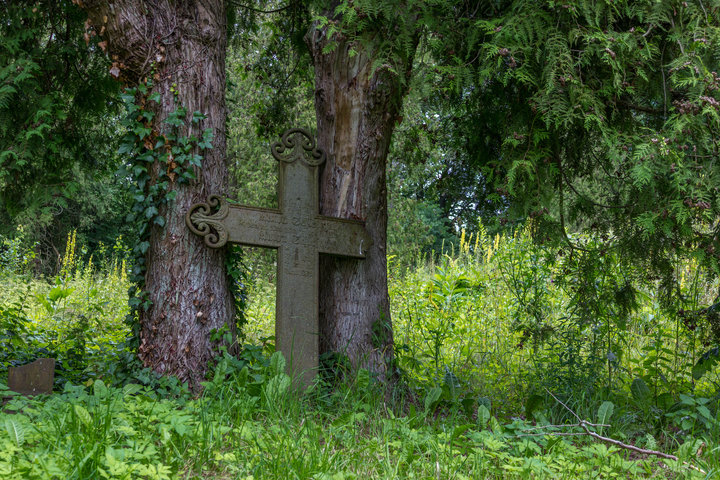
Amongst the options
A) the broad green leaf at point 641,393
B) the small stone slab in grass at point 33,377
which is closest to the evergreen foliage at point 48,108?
the small stone slab in grass at point 33,377

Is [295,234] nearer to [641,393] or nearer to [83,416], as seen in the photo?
[83,416]

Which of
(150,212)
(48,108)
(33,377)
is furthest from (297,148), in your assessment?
(33,377)

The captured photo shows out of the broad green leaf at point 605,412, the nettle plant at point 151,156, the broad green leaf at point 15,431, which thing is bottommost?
the broad green leaf at point 605,412

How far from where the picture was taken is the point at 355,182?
4570 millimetres

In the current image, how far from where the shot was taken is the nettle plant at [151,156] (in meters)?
4.09

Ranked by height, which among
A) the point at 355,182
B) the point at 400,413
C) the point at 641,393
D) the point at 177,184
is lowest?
the point at 400,413

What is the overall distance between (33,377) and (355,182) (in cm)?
256

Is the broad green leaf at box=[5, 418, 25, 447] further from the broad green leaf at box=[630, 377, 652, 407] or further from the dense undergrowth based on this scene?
the broad green leaf at box=[630, 377, 652, 407]

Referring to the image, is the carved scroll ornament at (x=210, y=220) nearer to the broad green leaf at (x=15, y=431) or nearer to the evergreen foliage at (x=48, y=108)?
the evergreen foliage at (x=48, y=108)

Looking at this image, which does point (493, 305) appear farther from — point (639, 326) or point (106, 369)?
point (106, 369)

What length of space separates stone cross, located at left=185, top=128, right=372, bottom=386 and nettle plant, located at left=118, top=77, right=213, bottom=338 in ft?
0.84

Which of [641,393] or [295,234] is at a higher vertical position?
[295,234]

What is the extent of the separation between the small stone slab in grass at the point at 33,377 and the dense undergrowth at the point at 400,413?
0.47 feet

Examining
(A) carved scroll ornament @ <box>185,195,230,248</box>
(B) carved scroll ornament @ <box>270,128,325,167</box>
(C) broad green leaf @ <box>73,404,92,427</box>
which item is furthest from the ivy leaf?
(C) broad green leaf @ <box>73,404,92,427</box>
